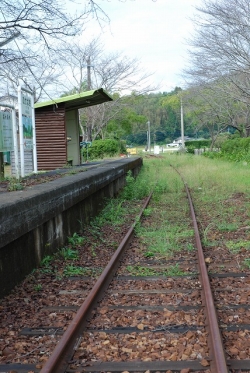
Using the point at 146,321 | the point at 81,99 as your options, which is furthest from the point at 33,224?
the point at 81,99

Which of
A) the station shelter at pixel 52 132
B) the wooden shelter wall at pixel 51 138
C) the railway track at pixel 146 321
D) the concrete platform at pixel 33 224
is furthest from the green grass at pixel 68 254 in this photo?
the wooden shelter wall at pixel 51 138

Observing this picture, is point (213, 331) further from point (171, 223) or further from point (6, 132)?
point (6, 132)

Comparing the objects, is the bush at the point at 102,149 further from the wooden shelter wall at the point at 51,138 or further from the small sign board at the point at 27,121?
the small sign board at the point at 27,121

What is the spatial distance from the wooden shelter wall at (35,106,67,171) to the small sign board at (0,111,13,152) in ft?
23.2

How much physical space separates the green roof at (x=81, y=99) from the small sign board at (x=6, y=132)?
4.46 metres

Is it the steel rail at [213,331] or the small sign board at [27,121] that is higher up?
the small sign board at [27,121]

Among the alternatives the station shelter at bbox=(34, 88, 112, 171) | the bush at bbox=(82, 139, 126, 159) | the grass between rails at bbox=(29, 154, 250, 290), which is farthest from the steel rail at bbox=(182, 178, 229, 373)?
the bush at bbox=(82, 139, 126, 159)

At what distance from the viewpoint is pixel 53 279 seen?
585 centimetres

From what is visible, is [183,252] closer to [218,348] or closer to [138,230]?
[138,230]

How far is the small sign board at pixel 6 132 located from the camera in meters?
9.48

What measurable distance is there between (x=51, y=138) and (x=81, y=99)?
183 centimetres

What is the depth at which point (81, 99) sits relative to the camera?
16.7 m

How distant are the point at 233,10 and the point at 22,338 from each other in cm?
2048

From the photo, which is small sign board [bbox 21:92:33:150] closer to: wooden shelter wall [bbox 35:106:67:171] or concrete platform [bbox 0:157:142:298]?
concrete platform [bbox 0:157:142:298]
